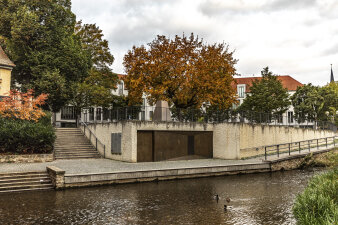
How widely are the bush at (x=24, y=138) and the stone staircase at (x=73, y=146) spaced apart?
1771mm

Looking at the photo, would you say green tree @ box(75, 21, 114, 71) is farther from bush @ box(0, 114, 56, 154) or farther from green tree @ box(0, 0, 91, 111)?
bush @ box(0, 114, 56, 154)

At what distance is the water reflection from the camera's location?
378 inches

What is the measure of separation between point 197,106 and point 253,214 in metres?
21.5

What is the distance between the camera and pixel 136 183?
16.2 m

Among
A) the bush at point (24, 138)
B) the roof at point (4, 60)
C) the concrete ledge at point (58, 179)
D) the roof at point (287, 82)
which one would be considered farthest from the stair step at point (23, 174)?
the roof at point (287, 82)

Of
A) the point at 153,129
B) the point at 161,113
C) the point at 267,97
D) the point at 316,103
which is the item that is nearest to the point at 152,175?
the point at 153,129

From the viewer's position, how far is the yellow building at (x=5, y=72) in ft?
99.0

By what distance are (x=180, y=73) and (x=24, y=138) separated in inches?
568

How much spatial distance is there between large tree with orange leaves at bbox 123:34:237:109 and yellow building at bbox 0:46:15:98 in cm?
1154

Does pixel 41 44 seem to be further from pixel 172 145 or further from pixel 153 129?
pixel 172 145

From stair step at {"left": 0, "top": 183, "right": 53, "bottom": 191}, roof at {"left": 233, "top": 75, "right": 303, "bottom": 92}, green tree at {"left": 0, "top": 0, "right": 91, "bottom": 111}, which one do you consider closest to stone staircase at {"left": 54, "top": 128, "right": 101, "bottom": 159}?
green tree at {"left": 0, "top": 0, "right": 91, "bottom": 111}

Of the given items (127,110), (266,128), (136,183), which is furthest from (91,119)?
Answer: (266,128)

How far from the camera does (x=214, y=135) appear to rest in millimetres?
27953

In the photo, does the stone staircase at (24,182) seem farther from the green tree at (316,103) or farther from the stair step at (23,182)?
the green tree at (316,103)
